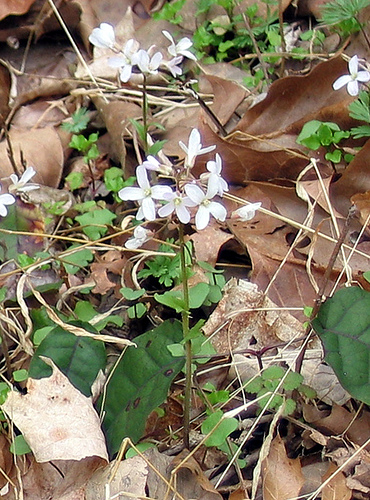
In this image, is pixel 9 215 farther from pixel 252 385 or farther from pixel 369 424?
pixel 369 424

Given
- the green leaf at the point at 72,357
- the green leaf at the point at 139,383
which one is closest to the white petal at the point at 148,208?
the green leaf at the point at 139,383

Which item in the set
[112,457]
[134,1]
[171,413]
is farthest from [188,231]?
[134,1]

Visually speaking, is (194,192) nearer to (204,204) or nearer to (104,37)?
(204,204)

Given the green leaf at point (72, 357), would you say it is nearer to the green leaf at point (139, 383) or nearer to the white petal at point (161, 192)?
the green leaf at point (139, 383)

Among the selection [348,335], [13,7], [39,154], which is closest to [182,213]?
[348,335]

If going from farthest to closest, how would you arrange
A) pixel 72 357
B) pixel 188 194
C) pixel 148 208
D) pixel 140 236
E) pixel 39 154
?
pixel 39 154, pixel 72 357, pixel 140 236, pixel 148 208, pixel 188 194

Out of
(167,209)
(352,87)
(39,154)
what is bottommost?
(39,154)

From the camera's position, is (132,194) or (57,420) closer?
(132,194)
